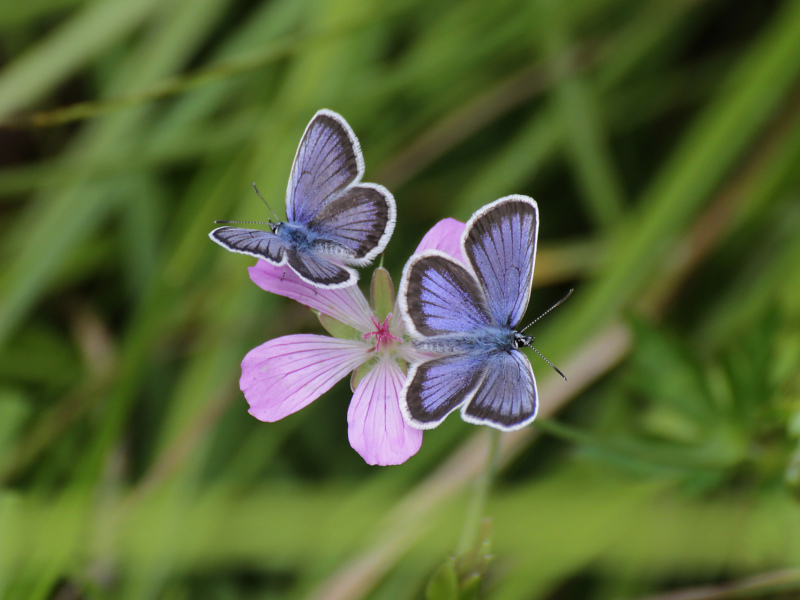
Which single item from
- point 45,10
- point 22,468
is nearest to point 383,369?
point 22,468

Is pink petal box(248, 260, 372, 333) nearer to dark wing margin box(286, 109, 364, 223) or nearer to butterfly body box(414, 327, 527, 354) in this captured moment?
dark wing margin box(286, 109, 364, 223)

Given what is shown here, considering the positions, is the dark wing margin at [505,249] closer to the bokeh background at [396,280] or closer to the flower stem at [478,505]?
the flower stem at [478,505]

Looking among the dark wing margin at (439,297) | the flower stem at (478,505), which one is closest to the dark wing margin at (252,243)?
the dark wing margin at (439,297)

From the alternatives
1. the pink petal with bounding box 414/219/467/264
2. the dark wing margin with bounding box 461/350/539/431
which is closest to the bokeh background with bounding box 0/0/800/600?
the dark wing margin with bounding box 461/350/539/431

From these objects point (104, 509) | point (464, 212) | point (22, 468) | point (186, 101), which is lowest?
point (104, 509)

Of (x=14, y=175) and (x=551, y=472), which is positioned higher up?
(x=14, y=175)

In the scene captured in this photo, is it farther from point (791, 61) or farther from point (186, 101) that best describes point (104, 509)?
point (791, 61)

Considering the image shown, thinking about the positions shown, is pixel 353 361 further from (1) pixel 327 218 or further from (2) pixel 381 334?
(1) pixel 327 218
